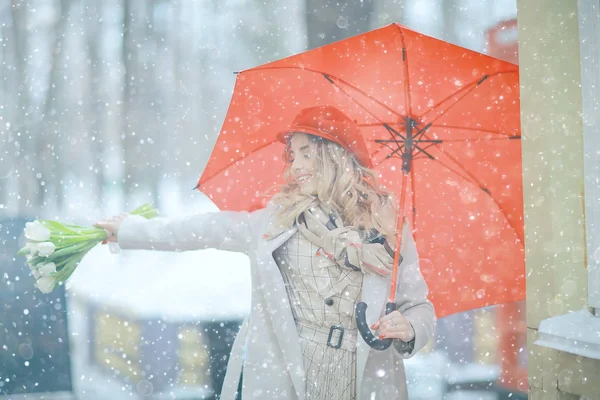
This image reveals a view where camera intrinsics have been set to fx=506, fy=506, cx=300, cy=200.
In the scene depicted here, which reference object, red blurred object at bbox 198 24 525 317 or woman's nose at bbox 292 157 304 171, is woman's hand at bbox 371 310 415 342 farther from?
woman's nose at bbox 292 157 304 171

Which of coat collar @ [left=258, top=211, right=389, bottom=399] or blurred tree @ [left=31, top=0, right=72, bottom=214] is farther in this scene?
blurred tree @ [left=31, top=0, right=72, bottom=214]

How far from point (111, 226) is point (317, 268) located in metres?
0.56

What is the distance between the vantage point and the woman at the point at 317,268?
130 cm

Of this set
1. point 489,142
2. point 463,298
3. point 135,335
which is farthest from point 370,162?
point 135,335

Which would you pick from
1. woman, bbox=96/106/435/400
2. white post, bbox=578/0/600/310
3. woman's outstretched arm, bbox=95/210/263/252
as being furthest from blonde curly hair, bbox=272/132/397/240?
white post, bbox=578/0/600/310

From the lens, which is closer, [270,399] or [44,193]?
[270,399]

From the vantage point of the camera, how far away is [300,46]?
4.95ft

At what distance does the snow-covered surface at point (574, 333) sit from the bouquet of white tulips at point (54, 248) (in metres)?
1.13

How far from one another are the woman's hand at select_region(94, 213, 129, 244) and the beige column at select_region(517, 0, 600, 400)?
1.08 m

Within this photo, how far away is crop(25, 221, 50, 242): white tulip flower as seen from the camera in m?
1.35

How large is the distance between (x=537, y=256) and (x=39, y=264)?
1.31 m

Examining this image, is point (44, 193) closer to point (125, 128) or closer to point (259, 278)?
point (125, 128)

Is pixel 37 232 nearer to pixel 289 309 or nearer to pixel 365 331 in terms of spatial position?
pixel 289 309

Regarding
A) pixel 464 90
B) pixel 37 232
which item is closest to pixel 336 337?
pixel 464 90
